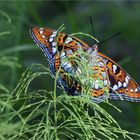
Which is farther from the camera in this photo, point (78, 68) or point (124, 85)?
point (124, 85)

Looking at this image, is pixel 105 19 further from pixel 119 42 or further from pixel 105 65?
pixel 105 65

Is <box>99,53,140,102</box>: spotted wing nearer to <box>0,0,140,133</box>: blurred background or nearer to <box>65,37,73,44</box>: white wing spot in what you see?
<box>65,37,73,44</box>: white wing spot

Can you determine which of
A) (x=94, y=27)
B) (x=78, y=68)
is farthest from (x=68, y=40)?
(x=94, y=27)

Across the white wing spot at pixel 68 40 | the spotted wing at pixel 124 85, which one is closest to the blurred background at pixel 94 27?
the spotted wing at pixel 124 85

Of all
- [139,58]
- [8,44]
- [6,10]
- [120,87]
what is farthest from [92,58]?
[139,58]

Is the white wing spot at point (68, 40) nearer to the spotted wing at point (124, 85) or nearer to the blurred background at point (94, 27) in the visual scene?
the spotted wing at point (124, 85)

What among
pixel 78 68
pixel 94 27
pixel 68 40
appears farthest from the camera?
pixel 94 27

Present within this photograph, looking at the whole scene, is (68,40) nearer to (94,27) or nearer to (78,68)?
(78,68)
